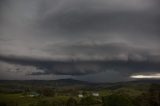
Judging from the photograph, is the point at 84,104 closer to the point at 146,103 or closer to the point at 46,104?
the point at 46,104

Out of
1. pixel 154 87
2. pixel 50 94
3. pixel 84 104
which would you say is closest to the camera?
pixel 154 87

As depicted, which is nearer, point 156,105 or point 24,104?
point 156,105

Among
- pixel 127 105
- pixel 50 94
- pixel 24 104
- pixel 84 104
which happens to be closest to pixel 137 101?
pixel 127 105

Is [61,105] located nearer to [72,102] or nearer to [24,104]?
[72,102]

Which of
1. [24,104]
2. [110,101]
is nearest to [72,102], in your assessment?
[24,104]

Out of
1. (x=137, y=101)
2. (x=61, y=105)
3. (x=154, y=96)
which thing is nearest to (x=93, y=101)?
(x=61, y=105)

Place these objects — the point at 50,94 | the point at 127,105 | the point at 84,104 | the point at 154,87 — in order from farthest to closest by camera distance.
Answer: the point at 50,94 → the point at 84,104 → the point at 154,87 → the point at 127,105

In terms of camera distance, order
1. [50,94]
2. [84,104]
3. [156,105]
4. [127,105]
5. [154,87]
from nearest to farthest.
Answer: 1. [127,105]
2. [156,105]
3. [154,87]
4. [84,104]
5. [50,94]

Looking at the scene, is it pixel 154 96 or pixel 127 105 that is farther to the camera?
pixel 154 96

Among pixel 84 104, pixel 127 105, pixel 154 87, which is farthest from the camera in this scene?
pixel 84 104
